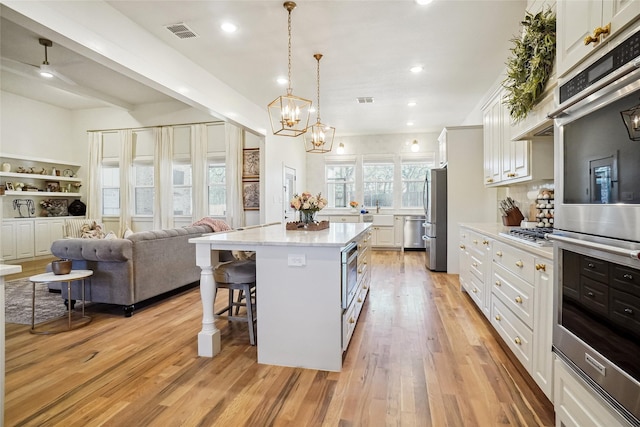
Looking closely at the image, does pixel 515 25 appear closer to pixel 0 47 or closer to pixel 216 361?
pixel 216 361

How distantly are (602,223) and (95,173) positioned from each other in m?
9.01

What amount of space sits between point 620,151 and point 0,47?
6627 mm

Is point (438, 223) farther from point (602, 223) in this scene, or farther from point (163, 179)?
point (163, 179)

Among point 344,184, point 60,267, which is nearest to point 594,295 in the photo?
point 60,267

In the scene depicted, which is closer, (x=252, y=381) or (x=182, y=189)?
(x=252, y=381)

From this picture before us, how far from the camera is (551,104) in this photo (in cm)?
209

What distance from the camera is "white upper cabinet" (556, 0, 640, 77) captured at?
3.60ft

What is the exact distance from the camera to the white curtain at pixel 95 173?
294 inches

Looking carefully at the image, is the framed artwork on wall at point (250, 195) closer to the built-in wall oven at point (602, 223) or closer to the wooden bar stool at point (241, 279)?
the wooden bar stool at point (241, 279)

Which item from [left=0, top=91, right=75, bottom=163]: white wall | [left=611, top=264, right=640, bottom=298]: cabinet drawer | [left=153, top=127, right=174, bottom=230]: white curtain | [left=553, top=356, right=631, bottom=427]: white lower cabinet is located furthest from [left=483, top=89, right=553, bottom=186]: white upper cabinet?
[left=0, top=91, right=75, bottom=163]: white wall

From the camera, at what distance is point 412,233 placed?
25.8 feet

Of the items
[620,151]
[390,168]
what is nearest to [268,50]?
[620,151]

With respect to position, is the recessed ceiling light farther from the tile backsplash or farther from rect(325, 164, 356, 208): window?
rect(325, 164, 356, 208): window

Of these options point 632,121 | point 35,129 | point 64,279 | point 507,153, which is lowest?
point 64,279
